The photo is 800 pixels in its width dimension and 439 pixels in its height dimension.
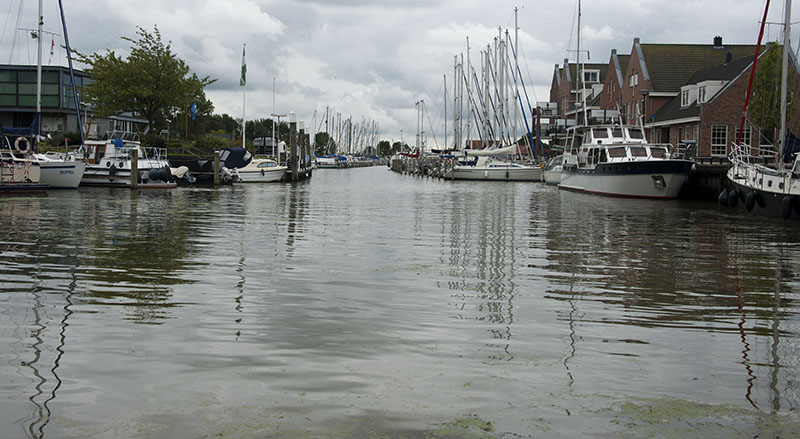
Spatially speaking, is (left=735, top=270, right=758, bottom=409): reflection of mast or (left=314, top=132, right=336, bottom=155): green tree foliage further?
(left=314, top=132, right=336, bottom=155): green tree foliage

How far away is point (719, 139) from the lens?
5584cm

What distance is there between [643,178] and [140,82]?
4283 centimetres

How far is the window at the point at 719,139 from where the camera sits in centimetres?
5547

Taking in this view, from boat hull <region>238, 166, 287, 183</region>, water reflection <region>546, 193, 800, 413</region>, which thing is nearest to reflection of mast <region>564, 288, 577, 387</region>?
water reflection <region>546, 193, 800, 413</region>

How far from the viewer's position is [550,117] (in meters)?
97.3

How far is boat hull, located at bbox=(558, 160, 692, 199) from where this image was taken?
138 ft

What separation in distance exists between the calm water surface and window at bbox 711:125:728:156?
131 ft

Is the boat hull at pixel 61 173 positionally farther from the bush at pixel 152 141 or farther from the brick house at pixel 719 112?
the brick house at pixel 719 112

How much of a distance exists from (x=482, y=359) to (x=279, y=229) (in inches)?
578

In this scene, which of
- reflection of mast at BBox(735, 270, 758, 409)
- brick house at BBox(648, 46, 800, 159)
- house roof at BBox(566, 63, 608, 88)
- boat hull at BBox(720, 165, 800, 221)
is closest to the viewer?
reflection of mast at BBox(735, 270, 758, 409)

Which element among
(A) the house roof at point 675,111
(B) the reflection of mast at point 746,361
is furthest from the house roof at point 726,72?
(B) the reflection of mast at point 746,361

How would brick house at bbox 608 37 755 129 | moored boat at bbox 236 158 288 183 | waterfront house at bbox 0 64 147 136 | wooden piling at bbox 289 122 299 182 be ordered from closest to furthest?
1. moored boat at bbox 236 158 288 183
2. brick house at bbox 608 37 755 129
3. wooden piling at bbox 289 122 299 182
4. waterfront house at bbox 0 64 147 136

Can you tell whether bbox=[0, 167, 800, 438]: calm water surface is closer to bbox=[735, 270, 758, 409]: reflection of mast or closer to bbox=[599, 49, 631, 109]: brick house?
bbox=[735, 270, 758, 409]: reflection of mast

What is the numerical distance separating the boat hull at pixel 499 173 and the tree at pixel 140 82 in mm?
25865
